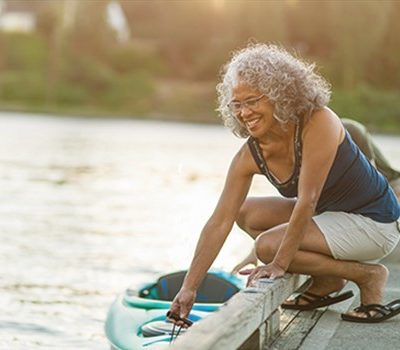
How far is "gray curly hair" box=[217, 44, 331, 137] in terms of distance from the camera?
6086 mm

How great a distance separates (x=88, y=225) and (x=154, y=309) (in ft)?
38.3

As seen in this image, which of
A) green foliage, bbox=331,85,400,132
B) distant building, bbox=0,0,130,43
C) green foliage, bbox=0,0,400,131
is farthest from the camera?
distant building, bbox=0,0,130,43

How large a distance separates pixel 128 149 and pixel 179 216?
2157 cm

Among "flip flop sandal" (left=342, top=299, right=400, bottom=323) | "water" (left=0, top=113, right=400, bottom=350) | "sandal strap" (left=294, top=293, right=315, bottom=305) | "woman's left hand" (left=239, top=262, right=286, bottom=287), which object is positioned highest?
"woman's left hand" (left=239, top=262, right=286, bottom=287)

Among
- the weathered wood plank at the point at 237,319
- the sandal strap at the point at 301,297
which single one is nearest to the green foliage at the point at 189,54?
the sandal strap at the point at 301,297

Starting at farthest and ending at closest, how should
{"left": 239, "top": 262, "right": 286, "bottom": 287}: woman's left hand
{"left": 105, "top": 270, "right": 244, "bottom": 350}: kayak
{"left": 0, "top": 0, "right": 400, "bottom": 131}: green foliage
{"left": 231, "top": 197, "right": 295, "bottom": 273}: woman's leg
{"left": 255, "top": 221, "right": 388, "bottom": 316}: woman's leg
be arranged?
{"left": 0, "top": 0, "right": 400, "bottom": 131}: green foliage → {"left": 105, "top": 270, "right": 244, "bottom": 350}: kayak → {"left": 231, "top": 197, "right": 295, "bottom": 273}: woman's leg → {"left": 255, "top": 221, "right": 388, "bottom": 316}: woman's leg → {"left": 239, "top": 262, "right": 286, "bottom": 287}: woman's left hand

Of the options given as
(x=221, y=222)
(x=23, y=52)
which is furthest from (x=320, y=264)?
(x=23, y=52)

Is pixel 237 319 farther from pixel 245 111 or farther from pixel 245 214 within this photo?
pixel 245 214

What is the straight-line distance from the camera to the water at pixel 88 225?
12.0m

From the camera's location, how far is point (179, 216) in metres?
22.4

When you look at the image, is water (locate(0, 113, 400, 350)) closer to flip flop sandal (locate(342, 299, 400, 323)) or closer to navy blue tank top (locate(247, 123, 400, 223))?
flip flop sandal (locate(342, 299, 400, 323))

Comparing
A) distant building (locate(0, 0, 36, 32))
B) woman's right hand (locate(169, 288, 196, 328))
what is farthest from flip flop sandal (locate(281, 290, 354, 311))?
distant building (locate(0, 0, 36, 32))

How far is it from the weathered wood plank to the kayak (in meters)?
1.17

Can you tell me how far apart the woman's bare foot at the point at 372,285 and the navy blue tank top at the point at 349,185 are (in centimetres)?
29
